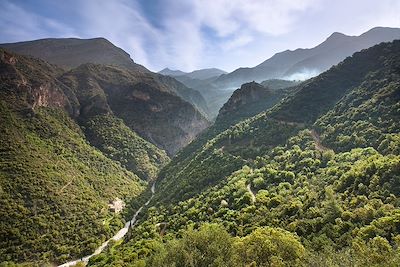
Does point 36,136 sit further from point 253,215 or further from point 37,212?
point 253,215

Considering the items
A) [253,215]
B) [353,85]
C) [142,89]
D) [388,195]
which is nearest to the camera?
[388,195]

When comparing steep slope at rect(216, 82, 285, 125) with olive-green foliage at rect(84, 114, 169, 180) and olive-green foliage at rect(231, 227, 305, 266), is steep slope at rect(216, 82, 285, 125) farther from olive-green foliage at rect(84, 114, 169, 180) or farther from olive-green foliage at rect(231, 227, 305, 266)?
olive-green foliage at rect(231, 227, 305, 266)

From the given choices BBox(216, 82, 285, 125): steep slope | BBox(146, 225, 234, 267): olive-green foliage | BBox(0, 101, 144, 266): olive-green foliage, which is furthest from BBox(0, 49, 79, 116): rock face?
BBox(146, 225, 234, 267): olive-green foliage

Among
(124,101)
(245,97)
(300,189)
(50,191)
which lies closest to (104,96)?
(124,101)

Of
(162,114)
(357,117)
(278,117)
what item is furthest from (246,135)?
(162,114)

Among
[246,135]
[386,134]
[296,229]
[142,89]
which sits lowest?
[296,229]

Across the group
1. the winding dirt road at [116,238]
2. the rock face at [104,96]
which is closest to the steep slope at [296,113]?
the winding dirt road at [116,238]

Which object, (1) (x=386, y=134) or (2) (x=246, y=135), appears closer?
(1) (x=386, y=134)
